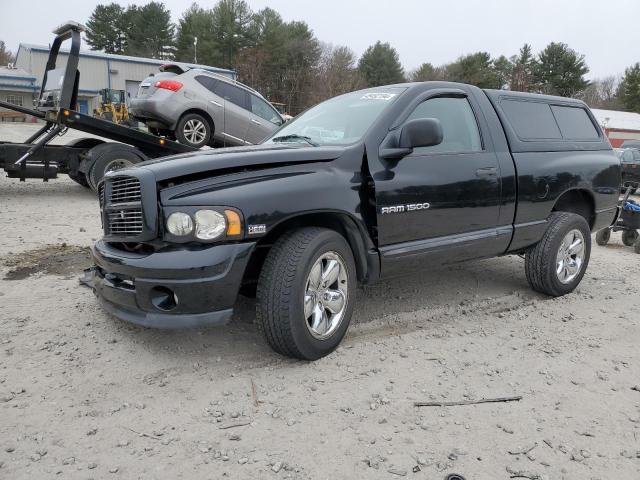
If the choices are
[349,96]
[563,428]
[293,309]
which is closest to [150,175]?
[293,309]

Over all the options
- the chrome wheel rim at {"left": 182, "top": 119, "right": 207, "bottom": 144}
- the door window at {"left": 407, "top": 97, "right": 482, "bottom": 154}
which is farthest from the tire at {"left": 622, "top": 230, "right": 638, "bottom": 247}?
the chrome wheel rim at {"left": 182, "top": 119, "right": 207, "bottom": 144}

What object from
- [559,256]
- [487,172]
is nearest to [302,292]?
[487,172]

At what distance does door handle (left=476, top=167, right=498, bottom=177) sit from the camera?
13.6 feet

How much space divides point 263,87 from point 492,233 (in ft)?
171

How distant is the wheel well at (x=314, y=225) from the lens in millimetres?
3279

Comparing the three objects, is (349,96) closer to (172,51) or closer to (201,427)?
(201,427)

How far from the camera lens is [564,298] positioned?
4.91 metres

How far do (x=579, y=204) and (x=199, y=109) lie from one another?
7601mm

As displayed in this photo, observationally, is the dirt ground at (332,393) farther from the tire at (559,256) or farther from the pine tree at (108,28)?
the pine tree at (108,28)

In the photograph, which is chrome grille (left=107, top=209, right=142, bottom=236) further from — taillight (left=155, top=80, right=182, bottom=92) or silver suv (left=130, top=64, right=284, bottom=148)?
taillight (left=155, top=80, right=182, bottom=92)

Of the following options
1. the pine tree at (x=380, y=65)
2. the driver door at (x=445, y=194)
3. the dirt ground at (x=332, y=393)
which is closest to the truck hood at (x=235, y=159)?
the driver door at (x=445, y=194)

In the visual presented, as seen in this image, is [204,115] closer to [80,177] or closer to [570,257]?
[80,177]

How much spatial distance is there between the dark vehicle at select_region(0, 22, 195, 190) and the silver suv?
167cm

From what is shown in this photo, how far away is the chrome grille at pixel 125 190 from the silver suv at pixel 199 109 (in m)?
7.31
